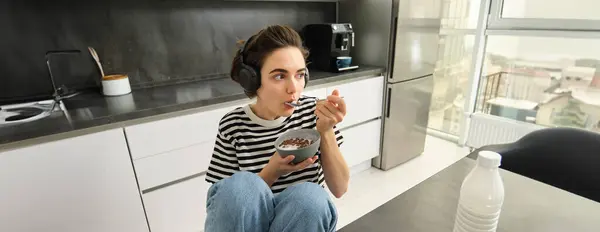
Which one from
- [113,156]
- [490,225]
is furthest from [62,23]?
[490,225]

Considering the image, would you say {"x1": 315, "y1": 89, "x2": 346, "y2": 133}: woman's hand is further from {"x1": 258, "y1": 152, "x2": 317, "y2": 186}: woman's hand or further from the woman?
{"x1": 258, "y1": 152, "x2": 317, "y2": 186}: woman's hand

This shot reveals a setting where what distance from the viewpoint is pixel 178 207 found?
1.53 metres

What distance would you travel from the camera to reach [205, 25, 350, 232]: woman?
0.60 m

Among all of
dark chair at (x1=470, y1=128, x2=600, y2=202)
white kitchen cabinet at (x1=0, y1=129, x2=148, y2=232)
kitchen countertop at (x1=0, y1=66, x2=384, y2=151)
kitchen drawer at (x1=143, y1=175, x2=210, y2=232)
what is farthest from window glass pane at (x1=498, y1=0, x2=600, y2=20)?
white kitchen cabinet at (x1=0, y1=129, x2=148, y2=232)

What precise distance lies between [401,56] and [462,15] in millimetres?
916

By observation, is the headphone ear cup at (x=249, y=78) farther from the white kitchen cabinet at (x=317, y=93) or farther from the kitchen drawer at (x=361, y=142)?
the kitchen drawer at (x=361, y=142)

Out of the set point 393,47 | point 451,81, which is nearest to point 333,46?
point 393,47

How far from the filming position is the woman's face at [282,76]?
2.74ft

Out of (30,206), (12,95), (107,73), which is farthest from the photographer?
(107,73)

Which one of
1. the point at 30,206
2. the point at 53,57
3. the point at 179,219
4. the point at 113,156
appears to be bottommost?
the point at 179,219

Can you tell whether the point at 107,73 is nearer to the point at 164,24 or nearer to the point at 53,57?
the point at 53,57

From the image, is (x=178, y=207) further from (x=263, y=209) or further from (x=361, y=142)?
(x=361, y=142)

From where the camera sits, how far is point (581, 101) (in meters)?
2.16

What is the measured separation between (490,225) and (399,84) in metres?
1.73
